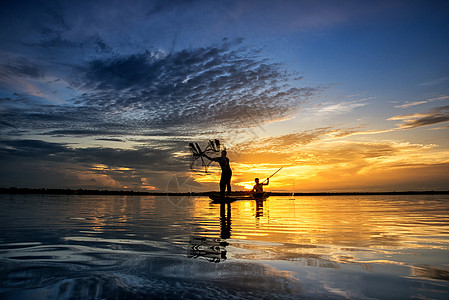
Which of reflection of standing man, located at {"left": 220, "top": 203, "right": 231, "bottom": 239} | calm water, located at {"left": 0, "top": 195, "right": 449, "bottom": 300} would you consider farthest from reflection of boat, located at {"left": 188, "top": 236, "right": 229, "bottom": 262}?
reflection of standing man, located at {"left": 220, "top": 203, "right": 231, "bottom": 239}

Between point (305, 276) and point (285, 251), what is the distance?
1973 millimetres

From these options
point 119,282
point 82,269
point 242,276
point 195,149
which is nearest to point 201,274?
point 242,276

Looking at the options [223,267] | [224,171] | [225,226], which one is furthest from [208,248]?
[224,171]

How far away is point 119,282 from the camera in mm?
3912

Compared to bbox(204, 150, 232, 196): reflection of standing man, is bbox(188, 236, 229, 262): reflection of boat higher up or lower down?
lower down

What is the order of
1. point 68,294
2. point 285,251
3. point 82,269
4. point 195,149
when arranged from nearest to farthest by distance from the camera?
point 68,294, point 82,269, point 285,251, point 195,149

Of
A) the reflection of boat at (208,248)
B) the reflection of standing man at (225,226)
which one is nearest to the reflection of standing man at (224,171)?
the reflection of standing man at (225,226)

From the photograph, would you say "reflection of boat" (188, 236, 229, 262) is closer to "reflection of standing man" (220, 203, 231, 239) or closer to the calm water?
the calm water

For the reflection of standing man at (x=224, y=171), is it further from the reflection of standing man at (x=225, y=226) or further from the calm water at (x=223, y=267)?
the calm water at (x=223, y=267)

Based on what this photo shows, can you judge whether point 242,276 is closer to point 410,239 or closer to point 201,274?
point 201,274

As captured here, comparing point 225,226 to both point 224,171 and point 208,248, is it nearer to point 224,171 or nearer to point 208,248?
point 208,248

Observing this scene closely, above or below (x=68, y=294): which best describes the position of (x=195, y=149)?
above

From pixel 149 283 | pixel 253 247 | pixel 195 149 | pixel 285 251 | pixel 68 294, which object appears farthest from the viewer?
pixel 195 149

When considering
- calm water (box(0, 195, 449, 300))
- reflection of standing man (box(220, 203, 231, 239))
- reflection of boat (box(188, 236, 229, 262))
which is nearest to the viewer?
calm water (box(0, 195, 449, 300))
